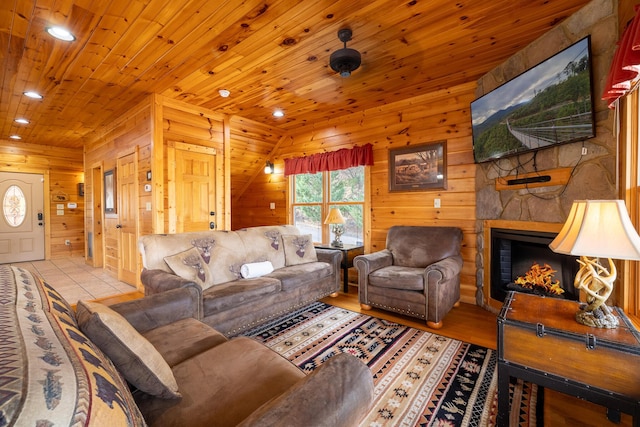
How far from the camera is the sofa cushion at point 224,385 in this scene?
0.94 meters

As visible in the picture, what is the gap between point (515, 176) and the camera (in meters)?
2.76

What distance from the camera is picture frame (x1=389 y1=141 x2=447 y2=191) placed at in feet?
11.7

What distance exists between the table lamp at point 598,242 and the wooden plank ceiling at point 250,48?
5.53 ft

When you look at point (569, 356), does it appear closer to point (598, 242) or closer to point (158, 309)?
point (598, 242)

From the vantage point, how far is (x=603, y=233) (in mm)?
1238

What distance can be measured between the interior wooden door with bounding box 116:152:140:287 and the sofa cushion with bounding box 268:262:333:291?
2234mm

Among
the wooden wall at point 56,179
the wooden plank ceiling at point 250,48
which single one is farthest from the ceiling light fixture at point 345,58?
the wooden wall at point 56,179

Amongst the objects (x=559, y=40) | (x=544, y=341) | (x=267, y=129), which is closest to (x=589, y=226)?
(x=544, y=341)

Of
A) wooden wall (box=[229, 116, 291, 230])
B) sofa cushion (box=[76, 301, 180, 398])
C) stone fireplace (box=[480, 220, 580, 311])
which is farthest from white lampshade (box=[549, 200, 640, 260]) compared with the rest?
wooden wall (box=[229, 116, 291, 230])

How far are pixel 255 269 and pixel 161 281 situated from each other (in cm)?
90

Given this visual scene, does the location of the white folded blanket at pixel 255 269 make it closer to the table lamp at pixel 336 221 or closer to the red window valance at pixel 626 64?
the table lamp at pixel 336 221

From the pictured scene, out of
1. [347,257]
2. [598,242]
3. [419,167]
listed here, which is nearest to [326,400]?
[598,242]

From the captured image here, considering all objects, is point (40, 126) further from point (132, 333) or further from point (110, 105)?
point (132, 333)

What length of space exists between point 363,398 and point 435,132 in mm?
3413
